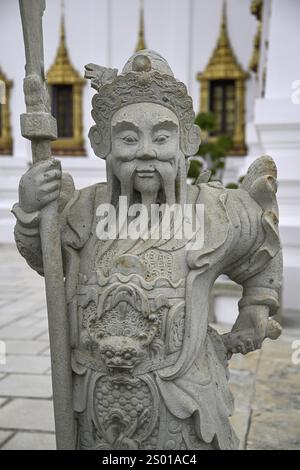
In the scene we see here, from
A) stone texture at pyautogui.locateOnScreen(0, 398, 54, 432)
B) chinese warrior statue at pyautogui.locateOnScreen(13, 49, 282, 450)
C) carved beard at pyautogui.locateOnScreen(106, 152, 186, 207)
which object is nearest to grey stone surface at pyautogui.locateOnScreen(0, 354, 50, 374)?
stone texture at pyautogui.locateOnScreen(0, 398, 54, 432)

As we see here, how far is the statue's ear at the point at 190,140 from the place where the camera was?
1.82 m

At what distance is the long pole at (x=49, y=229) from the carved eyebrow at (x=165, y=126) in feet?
1.02

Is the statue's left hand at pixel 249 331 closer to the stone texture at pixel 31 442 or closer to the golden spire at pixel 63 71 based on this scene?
the stone texture at pixel 31 442

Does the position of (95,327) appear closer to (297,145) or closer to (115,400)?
(115,400)

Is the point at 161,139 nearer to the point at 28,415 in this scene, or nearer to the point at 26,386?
the point at 28,415

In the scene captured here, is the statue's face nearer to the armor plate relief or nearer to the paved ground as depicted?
the armor plate relief

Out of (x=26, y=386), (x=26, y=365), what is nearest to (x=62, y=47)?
(x=26, y=365)

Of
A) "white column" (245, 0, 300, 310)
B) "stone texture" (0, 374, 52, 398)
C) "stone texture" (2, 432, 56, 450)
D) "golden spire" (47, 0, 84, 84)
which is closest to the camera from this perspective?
"stone texture" (2, 432, 56, 450)

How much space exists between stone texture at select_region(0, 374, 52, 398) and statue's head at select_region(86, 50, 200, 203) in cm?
203

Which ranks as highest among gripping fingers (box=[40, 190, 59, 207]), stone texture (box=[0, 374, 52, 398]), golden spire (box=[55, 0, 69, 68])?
golden spire (box=[55, 0, 69, 68])

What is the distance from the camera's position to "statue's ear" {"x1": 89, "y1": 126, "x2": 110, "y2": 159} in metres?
1.82

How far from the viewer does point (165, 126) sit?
1.73 meters

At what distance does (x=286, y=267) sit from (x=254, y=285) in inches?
136
